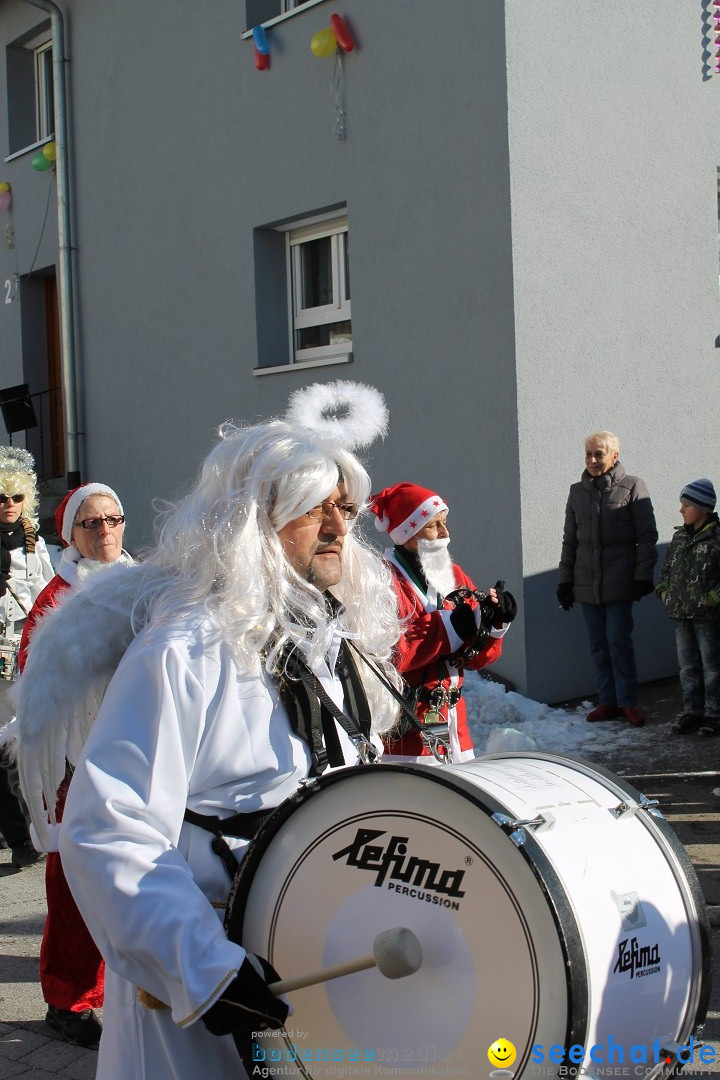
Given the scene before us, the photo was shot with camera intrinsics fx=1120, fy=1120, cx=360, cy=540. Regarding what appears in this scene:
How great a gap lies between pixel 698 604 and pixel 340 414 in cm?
476

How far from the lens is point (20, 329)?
12.9m

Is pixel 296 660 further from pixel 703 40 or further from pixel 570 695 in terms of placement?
pixel 703 40

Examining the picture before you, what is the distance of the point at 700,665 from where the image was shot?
7.18 meters

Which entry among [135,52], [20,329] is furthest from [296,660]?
[20,329]

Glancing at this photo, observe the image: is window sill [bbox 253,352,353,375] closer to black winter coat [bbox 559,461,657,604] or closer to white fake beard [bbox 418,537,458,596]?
black winter coat [bbox 559,461,657,604]

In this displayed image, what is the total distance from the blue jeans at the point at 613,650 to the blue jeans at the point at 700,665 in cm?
34

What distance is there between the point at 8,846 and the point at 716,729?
4229 millimetres

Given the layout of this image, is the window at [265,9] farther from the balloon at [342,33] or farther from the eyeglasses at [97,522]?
the eyeglasses at [97,522]

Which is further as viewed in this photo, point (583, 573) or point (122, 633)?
point (583, 573)

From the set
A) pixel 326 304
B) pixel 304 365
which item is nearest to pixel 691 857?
pixel 304 365

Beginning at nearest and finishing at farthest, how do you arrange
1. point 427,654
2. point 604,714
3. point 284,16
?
1. point 427,654
2. point 604,714
3. point 284,16

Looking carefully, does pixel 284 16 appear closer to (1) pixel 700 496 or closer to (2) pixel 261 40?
(2) pixel 261 40

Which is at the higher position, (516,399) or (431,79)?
(431,79)

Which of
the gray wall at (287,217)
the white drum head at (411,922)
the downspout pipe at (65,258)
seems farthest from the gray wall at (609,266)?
the white drum head at (411,922)
